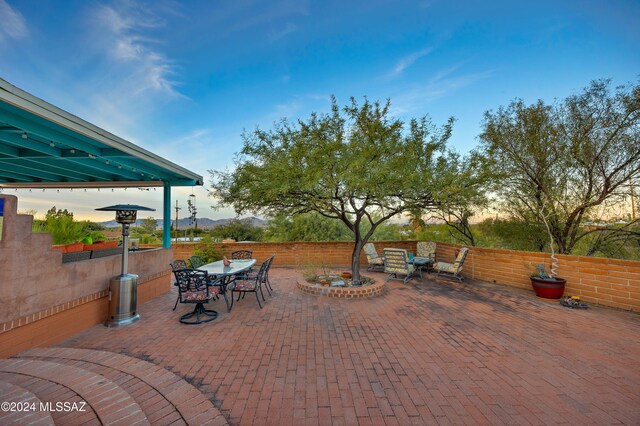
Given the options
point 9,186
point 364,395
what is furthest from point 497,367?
point 9,186

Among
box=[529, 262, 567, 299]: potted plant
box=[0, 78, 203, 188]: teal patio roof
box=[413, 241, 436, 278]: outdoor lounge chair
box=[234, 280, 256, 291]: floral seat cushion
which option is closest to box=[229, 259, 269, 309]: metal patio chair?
box=[234, 280, 256, 291]: floral seat cushion

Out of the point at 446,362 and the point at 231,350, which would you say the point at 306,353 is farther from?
the point at 446,362

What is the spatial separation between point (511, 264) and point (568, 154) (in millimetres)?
3643

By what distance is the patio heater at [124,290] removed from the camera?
4348mm

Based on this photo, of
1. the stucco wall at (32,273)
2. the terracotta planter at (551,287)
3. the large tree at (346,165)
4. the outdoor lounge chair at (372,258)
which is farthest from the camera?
the outdoor lounge chair at (372,258)

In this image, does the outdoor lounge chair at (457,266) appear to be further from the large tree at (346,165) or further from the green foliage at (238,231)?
the green foliage at (238,231)

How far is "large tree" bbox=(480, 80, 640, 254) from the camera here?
6746mm

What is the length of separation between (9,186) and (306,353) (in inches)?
458

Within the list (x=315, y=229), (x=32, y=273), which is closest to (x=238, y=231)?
(x=315, y=229)

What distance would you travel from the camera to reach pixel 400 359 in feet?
10.6

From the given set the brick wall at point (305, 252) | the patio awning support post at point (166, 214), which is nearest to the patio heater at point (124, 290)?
the patio awning support post at point (166, 214)

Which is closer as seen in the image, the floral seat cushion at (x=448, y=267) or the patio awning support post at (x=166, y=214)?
the patio awning support post at (x=166, y=214)

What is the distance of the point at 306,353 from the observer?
134 inches

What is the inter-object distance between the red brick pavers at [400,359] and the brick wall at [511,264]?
0.50 m
